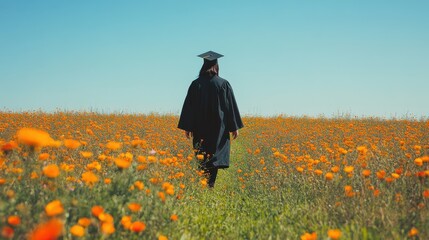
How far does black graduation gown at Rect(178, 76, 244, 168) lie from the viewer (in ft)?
21.0

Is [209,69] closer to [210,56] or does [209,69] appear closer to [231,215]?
[210,56]

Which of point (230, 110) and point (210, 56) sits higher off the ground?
point (210, 56)

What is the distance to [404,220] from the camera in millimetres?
2854

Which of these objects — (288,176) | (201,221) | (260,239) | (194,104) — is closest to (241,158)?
(194,104)

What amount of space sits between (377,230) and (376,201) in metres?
0.55

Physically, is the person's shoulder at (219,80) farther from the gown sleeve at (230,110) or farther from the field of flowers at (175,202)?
the field of flowers at (175,202)

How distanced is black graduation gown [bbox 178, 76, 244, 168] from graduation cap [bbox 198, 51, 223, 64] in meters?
0.29

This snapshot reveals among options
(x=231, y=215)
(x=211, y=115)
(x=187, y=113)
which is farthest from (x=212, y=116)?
(x=231, y=215)

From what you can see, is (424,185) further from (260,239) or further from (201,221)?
(201,221)

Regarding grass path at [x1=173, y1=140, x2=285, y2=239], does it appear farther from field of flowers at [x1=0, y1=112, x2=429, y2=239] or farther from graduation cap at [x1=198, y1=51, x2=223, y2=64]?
graduation cap at [x1=198, y1=51, x2=223, y2=64]

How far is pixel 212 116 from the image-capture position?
21.3ft

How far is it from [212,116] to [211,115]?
0.03 metres

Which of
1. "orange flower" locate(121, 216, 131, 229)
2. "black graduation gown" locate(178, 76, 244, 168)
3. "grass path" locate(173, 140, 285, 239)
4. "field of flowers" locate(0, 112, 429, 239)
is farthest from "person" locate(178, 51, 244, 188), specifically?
"orange flower" locate(121, 216, 131, 229)

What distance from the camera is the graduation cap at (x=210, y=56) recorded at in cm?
647
